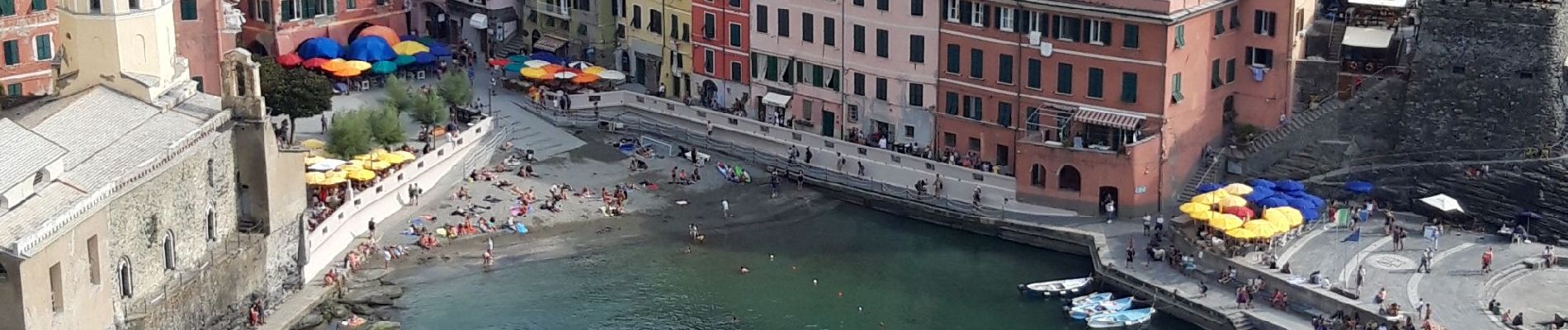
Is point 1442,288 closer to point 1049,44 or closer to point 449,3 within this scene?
point 1049,44

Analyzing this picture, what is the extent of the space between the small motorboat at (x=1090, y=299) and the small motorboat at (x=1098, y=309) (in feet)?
0.87

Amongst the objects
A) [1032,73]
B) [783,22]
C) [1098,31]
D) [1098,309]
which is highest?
[1098,31]

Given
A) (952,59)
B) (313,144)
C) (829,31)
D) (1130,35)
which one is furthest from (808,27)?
(313,144)

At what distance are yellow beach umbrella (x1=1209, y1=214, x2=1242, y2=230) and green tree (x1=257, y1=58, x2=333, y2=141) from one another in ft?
133

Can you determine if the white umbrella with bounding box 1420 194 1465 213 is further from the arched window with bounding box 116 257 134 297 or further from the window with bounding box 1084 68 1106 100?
the arched window with bounding box 116 257 134 297

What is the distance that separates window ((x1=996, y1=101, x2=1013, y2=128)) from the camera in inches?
4665

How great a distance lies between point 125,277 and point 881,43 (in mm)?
40262

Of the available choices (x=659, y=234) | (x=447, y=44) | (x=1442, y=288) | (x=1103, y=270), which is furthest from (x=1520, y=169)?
(x=447, y=44)

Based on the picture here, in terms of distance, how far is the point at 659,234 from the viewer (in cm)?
11631

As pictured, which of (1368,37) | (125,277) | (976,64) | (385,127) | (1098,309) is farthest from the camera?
(976,64)

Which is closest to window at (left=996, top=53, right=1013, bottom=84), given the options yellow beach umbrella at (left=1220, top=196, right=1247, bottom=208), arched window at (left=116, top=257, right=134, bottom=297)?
yellow beach umbrella at (left=1220, top=196, right=1247, bottom=208)

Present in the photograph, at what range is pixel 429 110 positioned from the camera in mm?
123062

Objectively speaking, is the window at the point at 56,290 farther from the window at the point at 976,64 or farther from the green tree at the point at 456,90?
the window at the point at 976,64

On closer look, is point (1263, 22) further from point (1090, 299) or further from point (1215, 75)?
point (1090, 299)
